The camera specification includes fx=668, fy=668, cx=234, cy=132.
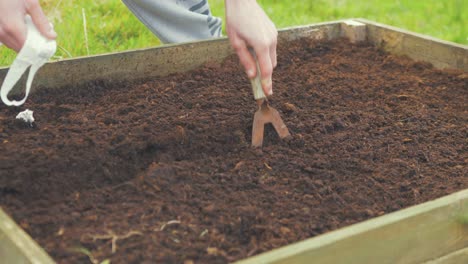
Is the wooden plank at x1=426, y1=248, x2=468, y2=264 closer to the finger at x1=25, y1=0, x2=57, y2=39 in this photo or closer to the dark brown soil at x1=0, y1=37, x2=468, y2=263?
the dark brown soil at x1=0, y1=37, x2=468, y2=263

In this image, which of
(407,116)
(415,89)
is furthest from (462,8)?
(407,116)

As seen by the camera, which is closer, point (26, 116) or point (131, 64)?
point (26, 116)

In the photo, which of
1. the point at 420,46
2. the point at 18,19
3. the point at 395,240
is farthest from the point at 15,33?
the point at 420,46

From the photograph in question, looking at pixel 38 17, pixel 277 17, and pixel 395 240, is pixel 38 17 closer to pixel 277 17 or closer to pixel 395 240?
pixel 395 240

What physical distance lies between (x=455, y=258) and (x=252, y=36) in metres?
0.83

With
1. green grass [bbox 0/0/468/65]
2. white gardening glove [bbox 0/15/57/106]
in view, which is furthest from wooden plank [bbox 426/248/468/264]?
green grass [bbox 0/0/468/65]

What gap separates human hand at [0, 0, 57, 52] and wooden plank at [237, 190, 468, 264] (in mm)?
871

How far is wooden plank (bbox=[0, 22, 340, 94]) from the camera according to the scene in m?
2.59

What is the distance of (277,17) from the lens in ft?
14.3

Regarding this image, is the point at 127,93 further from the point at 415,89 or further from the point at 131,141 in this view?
the point at 415,89

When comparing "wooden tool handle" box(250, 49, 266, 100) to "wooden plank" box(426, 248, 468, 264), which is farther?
"wooden tool handle" box(250, 49, 266, 100)

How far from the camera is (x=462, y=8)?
464 centimetres

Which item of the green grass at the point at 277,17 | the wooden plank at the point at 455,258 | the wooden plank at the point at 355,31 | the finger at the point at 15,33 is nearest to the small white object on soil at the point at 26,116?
the finger at the point at 15,33

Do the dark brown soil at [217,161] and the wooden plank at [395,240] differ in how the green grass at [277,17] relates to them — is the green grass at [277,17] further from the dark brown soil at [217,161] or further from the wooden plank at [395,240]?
the wooden plank at [395,240]
